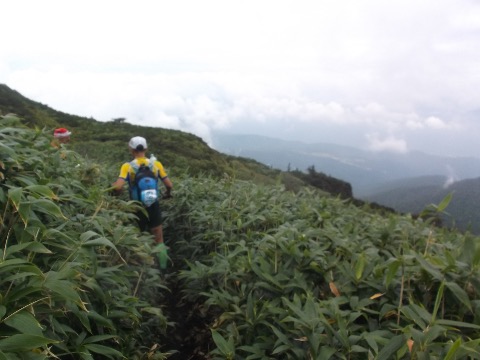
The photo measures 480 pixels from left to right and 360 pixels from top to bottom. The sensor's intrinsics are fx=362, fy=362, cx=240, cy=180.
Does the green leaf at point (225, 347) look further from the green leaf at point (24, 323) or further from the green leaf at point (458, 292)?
the green leaf at point (458, 292)

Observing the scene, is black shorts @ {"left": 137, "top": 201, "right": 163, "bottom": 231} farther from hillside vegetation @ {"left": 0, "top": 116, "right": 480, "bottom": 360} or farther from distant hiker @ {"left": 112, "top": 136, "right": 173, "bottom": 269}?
hillside vegetation @ {"left": 0, "top": 116, "right": 480, "bottom": 360}

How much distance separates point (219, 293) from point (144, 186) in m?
2.99

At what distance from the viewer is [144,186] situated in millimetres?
5750

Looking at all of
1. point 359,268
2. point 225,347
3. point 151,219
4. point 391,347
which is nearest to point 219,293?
point 225,347

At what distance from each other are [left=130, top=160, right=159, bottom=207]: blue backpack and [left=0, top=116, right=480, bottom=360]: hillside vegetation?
132 centimetres

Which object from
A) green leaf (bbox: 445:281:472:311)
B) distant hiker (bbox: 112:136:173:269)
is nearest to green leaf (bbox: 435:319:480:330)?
green leaf (bbox: 445:281:472:311)

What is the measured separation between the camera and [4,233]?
7.60ft

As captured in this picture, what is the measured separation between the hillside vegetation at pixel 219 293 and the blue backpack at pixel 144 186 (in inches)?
51.9

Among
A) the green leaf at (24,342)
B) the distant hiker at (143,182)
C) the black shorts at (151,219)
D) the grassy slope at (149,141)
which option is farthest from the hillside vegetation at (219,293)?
the grassy slope at (149,141)

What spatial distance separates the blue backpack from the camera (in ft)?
18.8


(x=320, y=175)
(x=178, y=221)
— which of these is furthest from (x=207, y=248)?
(x=320, y=175)

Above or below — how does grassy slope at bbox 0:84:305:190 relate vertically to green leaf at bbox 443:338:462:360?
above

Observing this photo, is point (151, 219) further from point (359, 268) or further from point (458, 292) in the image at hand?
point (458, 292)

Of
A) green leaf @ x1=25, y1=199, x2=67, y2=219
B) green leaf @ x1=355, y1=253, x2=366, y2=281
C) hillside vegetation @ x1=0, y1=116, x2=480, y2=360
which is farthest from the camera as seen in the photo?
green leaf @ x1=355, y1=253, x2=366, y2=281
